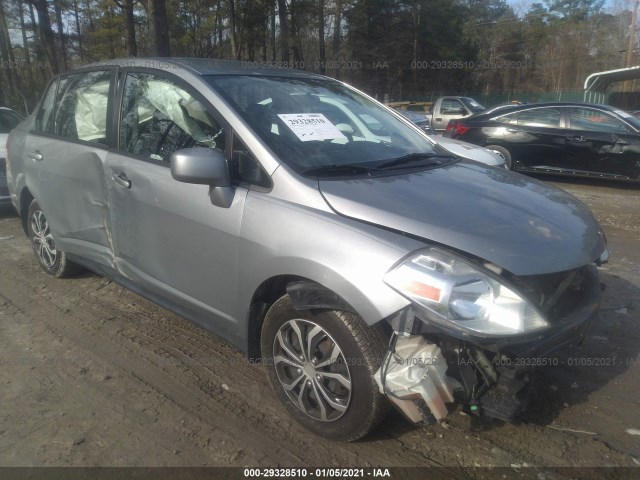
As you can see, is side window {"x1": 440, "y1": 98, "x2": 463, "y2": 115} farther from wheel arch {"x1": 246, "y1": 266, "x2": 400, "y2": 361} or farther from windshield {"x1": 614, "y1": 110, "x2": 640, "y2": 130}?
wheel arch {"x1": 246, "y1": 266, "x2": 400, "y2": 361}

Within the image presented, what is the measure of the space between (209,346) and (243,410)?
0.82 m

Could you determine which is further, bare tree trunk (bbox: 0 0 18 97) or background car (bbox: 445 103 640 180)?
bare tree trunk (bbox: 0 0 18 97)

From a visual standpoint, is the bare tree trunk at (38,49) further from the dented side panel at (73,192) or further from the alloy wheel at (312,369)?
the alloy wheel at (312,369)

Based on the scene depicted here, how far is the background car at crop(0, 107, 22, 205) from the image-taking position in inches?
283

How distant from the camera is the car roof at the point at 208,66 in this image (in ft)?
10.9

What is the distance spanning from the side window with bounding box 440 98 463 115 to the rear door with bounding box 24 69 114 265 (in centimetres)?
1635

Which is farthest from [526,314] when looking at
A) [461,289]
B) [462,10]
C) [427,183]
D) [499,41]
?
[499,41]

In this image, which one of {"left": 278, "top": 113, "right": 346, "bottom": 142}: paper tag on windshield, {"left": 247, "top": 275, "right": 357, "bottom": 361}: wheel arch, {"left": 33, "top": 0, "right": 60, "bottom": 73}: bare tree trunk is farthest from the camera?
{"left": 33, "top": 0, "right": 60, "bottom": 73}: bare tree trunk

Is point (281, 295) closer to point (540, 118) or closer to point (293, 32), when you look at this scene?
point (540, 118)

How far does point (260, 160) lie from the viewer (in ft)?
9.05

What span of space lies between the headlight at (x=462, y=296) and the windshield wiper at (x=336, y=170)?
0.76 metres

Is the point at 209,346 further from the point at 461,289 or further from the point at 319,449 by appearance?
the point at 461,289

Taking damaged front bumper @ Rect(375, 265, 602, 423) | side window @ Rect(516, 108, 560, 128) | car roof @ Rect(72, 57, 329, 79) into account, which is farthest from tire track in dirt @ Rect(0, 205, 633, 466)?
side window @ Rect(516, 108, 560, 128)

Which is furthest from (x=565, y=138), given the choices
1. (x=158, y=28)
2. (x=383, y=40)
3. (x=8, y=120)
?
(x=383, y=40)
